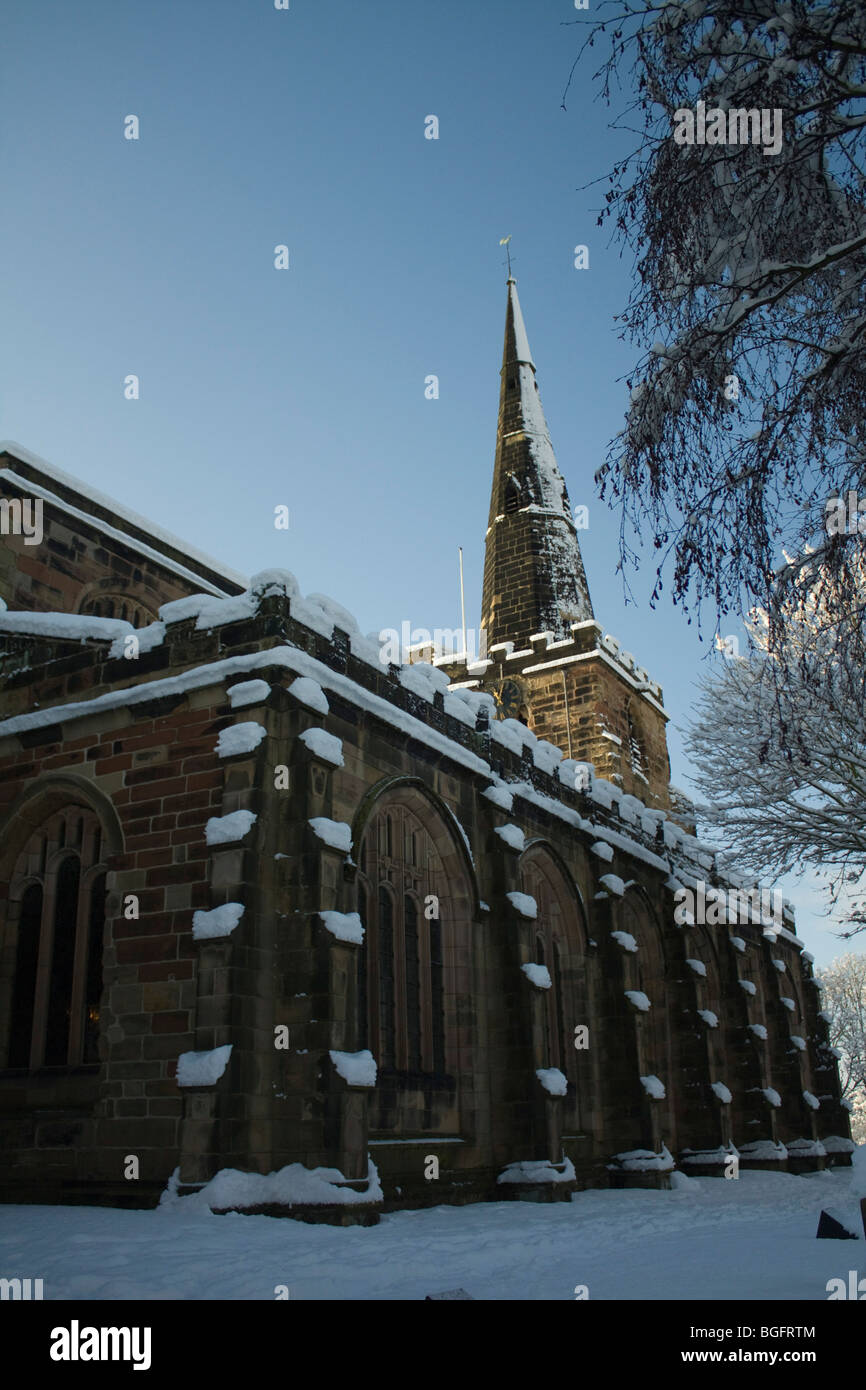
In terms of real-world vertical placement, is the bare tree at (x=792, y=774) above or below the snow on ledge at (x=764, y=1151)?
above

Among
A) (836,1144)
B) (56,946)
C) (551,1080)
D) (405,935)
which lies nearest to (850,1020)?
(836,1144)

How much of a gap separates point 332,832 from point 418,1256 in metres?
3.84

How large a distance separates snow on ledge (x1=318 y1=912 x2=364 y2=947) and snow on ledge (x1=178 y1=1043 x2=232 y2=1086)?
1324 mm

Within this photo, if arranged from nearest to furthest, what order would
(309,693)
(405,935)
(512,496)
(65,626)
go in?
(309,693)
(65,626)
(405,935)
(512,496)

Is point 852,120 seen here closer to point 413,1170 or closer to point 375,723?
point 375,723

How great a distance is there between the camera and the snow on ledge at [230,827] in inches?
396

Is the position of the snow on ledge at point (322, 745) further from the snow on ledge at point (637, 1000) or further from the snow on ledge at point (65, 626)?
the snow on ledge at point (637, 1000)

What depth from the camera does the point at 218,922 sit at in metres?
9.79

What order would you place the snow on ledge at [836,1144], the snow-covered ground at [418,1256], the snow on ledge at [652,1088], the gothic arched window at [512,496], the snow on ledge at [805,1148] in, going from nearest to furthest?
the snow-covered ground at [418,1256]
the snow on ledge at [652,1088]
the snow on ledge at [805,1148]
the snow on ledge at [836,1144]
the gothic arched window at [512,496]

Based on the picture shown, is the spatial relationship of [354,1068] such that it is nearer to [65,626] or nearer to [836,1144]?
[65,626]

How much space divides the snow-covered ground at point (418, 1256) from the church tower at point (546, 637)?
16.1m

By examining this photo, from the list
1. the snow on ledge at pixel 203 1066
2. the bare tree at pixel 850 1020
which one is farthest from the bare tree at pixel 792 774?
the bare tree at pixel 850 1020

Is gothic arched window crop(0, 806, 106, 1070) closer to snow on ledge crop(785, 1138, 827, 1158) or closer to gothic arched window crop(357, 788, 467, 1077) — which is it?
gothic arched window crop(357, 788, 467, 1077)

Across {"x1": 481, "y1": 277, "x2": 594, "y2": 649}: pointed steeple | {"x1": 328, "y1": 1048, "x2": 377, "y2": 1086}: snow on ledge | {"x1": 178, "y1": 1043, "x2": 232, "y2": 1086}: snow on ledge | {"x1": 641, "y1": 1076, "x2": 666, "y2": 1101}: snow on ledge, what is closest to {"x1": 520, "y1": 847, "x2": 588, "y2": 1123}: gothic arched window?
{"x1": 641, "y1": 1076, "x2": 666, "y2": 1101}: snow on ledge
